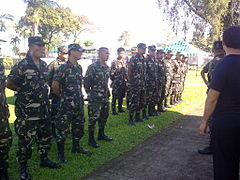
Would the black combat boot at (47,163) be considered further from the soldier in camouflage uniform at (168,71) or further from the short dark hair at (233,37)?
the soldier in camouflage uniform at (168,71)

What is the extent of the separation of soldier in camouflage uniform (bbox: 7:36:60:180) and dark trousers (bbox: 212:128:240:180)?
2.45 meters

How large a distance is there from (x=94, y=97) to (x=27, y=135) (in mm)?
1711

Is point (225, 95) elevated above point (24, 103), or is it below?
above

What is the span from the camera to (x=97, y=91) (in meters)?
5.07

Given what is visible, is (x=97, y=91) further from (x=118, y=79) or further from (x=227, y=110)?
(x=118, y=79)

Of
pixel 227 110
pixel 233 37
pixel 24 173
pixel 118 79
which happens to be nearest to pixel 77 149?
pixel 24 173

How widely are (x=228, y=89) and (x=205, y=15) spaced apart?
8.08 m

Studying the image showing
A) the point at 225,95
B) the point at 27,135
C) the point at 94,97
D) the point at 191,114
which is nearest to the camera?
the point at 225,95

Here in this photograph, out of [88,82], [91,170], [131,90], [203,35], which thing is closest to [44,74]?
[88,82]

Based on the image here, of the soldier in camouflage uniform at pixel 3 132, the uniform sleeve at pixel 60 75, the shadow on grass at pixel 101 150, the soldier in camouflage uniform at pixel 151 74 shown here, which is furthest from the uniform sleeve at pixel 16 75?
the soldier in camouflage uniform at pixel 151 74

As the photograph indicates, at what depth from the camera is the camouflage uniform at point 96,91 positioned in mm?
5016

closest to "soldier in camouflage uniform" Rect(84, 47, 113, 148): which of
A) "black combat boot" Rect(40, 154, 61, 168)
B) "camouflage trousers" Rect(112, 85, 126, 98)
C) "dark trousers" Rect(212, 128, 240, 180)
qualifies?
"black combat boot" Rect(40, 154, 61, 168)

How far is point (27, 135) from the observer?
3.60 metres

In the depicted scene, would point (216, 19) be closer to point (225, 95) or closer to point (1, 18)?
point (225, 95)
